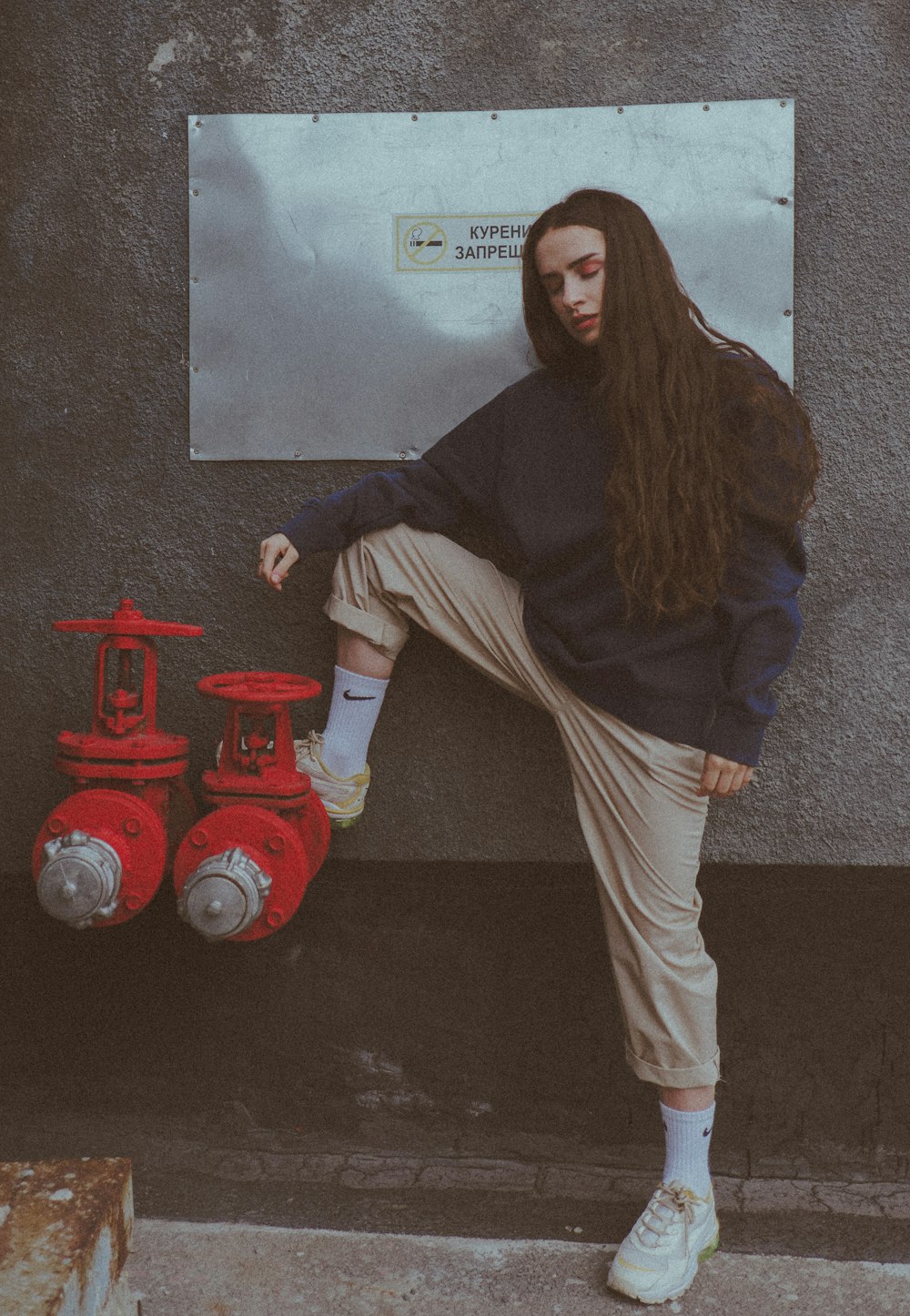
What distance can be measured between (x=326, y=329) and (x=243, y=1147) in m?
1.89

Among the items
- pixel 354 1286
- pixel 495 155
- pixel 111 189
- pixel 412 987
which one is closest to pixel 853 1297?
pixel 354 1286

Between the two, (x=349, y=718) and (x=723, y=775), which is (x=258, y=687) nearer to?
(x=349, y=718)

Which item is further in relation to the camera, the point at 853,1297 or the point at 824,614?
the point at 824,614

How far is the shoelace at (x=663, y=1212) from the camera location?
2.07 meters

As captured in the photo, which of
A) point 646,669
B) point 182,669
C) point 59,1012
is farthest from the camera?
point 59,1012

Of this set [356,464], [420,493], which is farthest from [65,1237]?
[356,464]

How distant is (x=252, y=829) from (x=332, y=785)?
307 mm

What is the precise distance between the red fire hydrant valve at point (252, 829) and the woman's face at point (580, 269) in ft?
2.86

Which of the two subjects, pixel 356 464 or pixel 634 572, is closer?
pixel 634 572

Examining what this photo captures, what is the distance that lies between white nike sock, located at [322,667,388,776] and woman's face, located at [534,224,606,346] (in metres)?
0.83

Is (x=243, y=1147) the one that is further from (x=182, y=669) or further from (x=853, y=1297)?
(x=853, y=1297)

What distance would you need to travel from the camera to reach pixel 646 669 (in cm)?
205

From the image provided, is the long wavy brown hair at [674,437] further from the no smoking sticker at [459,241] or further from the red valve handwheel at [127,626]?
the red valve handwheel at [127,626]

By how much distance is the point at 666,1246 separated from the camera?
2049mm
